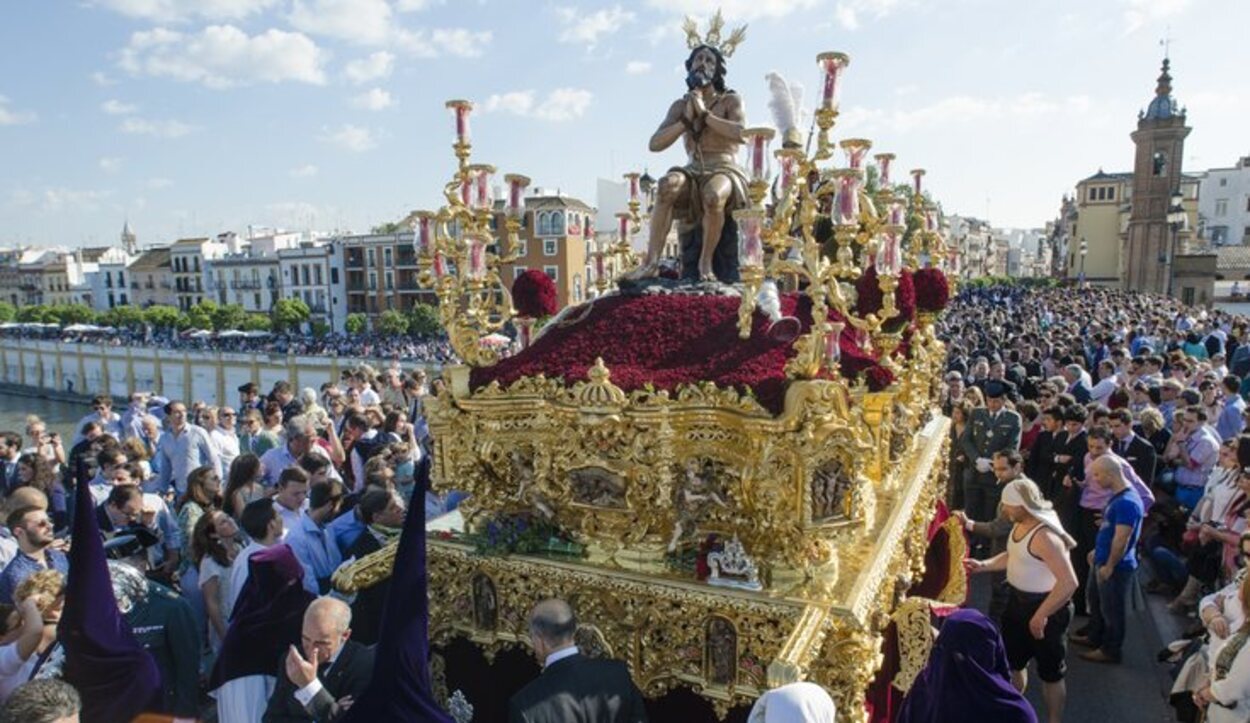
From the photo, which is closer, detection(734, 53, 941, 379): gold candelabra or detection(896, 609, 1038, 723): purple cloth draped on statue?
detection(896, 609, 1038, 723): purple cloth draped on statue

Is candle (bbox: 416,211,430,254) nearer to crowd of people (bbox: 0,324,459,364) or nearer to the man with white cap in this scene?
the man with white cap

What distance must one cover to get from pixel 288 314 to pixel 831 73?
56.3 m

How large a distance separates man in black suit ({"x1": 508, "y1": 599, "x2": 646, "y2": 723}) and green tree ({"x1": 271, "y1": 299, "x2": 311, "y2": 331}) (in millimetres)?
57185

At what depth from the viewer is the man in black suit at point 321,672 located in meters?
3.25

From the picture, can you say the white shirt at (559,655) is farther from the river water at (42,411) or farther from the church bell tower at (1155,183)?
the church bell tower at (1155,183)

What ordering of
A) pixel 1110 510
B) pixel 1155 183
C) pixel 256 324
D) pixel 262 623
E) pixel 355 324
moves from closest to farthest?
1. pixel 262 623
2. pixel 1110 510
3. pixel 1155 183
4. pixel 355 324
5. pixel 256 324

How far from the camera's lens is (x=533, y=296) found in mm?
→ 6625

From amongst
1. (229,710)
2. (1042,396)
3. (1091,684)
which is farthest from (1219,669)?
Answer: (1042,396)

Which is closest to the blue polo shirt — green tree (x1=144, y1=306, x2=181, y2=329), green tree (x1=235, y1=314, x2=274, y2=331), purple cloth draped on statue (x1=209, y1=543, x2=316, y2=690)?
purple cloth draped on statue (x1=209, y1=543, x2=316, y2=690)

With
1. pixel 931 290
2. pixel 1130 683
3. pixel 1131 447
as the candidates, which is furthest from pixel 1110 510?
pixel 931 290

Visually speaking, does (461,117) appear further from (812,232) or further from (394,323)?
(394,323)

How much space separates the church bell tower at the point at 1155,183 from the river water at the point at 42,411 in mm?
66007

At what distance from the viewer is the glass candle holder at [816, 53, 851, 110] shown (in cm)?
521

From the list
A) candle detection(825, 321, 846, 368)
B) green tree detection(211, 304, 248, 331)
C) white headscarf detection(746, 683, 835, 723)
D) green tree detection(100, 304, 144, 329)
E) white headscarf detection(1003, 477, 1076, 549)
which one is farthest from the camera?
green tree detection(100, 304, 144, 329)
